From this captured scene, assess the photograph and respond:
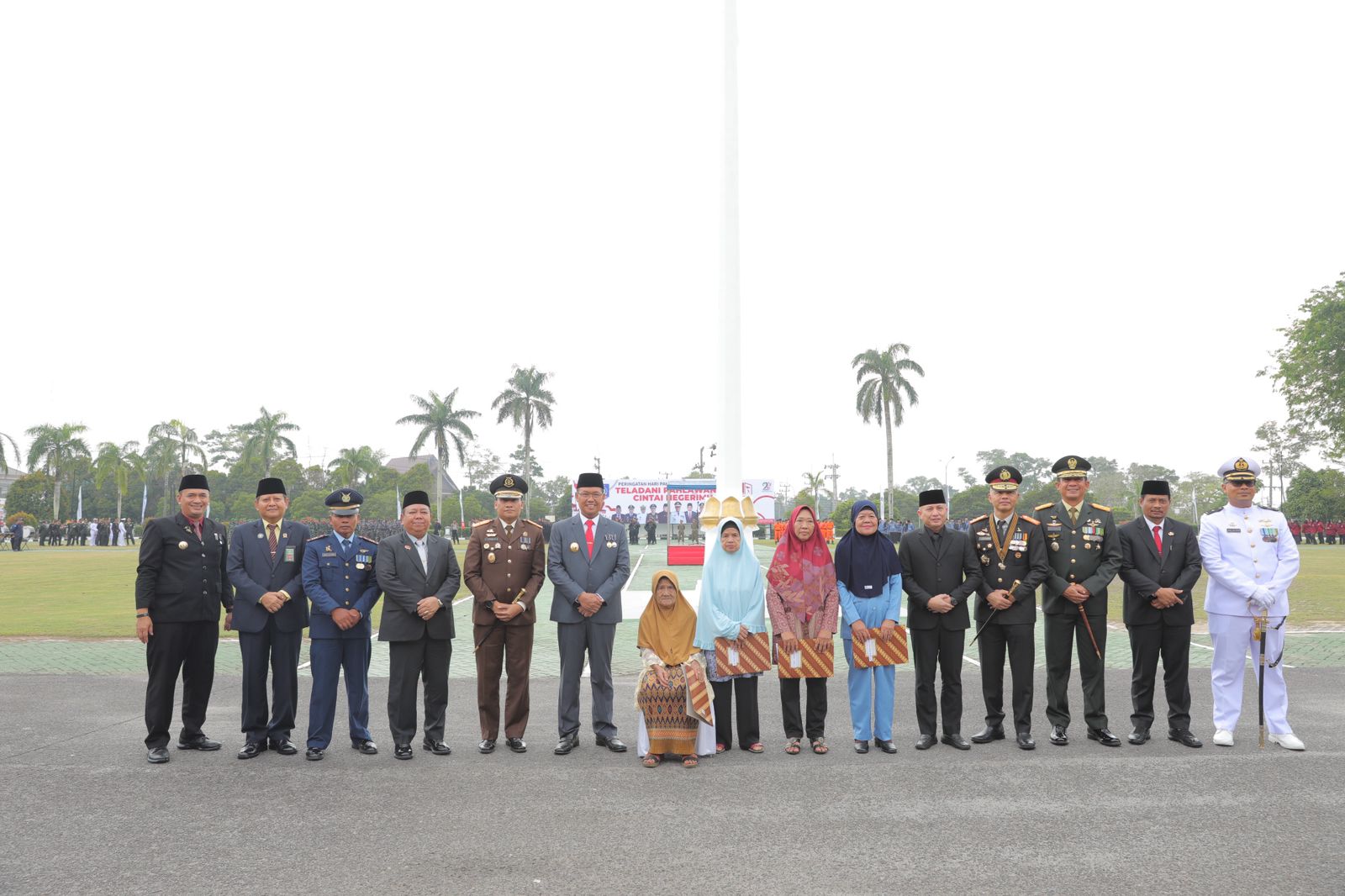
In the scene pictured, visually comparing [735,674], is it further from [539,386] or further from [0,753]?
[539,386]

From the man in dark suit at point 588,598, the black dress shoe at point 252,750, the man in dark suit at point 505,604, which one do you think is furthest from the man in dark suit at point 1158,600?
the black dress shoe at point 252,750

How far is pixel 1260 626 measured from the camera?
22.3ft

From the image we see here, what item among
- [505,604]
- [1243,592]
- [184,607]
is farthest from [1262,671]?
[184,607]

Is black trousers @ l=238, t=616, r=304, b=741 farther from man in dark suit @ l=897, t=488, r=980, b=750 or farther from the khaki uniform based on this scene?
man in dark suit @ l=897, t=488, r=980, b=750

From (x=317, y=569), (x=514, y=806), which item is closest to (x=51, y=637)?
(x=317, y=569)

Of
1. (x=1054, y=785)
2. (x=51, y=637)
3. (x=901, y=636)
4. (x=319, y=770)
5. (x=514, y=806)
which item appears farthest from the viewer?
(x=51, y=637)

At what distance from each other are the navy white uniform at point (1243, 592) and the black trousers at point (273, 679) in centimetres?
630

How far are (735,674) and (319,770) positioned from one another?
273cm

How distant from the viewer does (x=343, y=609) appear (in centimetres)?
663

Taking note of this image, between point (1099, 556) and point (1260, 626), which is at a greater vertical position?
point (1099, 556)

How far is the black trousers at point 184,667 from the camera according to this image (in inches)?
255

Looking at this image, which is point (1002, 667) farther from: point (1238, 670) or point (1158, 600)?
point (1238, 670)

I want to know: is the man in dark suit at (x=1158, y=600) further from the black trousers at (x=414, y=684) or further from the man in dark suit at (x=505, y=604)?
the black trousers at (x=414, y=684)

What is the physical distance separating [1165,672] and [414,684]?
521 centimetres
